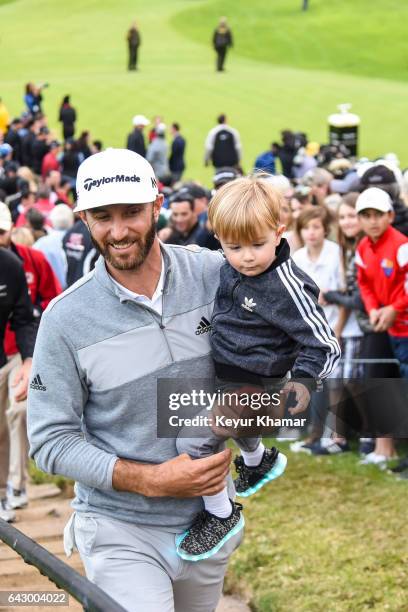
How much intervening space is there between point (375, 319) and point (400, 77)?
37.4m

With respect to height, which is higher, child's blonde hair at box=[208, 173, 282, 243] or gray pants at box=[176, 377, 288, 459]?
child's blonde hair at box=[208, 173, 282, 243]

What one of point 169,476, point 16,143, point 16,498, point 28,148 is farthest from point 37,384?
point 16,143

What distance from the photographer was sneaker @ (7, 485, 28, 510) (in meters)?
8.17

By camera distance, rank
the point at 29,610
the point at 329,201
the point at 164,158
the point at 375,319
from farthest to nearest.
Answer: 1. the point at 164,158
2. the point at 329,201
3. the point at 375,319
4. the point at 29,610

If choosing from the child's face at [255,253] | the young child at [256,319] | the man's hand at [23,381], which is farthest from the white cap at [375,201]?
the child's face at [255,253]

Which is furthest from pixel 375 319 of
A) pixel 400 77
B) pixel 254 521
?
pixel 400 77

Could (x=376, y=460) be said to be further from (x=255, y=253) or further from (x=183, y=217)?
(x=255, y=253)

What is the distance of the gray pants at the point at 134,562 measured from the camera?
3824mm

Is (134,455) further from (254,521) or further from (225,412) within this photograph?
(254,521)

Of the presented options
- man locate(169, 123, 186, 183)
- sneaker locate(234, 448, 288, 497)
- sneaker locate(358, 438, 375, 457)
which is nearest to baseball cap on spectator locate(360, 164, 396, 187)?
sneaker locate(358, 438, 375, 457)

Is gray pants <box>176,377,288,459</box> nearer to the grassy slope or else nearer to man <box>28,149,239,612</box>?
man <box>28,149,239,612</box>

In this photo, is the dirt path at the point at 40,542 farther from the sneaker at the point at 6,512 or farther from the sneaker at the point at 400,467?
the sneaker at the point at 400,467

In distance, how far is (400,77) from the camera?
43.7m

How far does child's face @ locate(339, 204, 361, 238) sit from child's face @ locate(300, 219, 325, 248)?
0.22 metres
